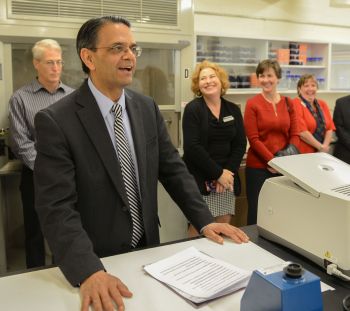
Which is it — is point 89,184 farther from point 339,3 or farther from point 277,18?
point 339,3

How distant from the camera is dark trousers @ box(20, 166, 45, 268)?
9.11 feet

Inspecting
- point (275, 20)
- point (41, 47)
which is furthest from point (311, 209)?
point (275, 20)

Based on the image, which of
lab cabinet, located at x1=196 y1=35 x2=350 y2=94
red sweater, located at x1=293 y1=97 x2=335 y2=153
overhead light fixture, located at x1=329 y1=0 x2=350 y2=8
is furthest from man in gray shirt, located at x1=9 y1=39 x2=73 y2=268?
overhead light fixture, located at x1=329 y1=0 x2=350 y2=8

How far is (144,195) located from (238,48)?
2.84m

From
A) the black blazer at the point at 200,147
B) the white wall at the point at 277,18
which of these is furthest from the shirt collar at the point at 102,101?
the white wall at the point at 277,18

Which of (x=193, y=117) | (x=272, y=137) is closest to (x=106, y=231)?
(x=193, y=117)

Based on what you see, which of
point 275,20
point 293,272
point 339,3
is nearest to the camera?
point 293,272

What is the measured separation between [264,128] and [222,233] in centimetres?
162

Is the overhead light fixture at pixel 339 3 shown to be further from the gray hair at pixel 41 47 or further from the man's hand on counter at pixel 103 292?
the man's hand on counter at pixel 103 292

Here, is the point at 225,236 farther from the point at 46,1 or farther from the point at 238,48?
the point at 238,48

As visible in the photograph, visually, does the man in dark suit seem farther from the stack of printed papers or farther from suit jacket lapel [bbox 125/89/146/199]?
the stack of printed papers

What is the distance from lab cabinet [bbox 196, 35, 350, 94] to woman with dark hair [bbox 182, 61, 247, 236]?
989 millimetres

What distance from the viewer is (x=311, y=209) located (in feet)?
4.20

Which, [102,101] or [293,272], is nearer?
[293,272]
